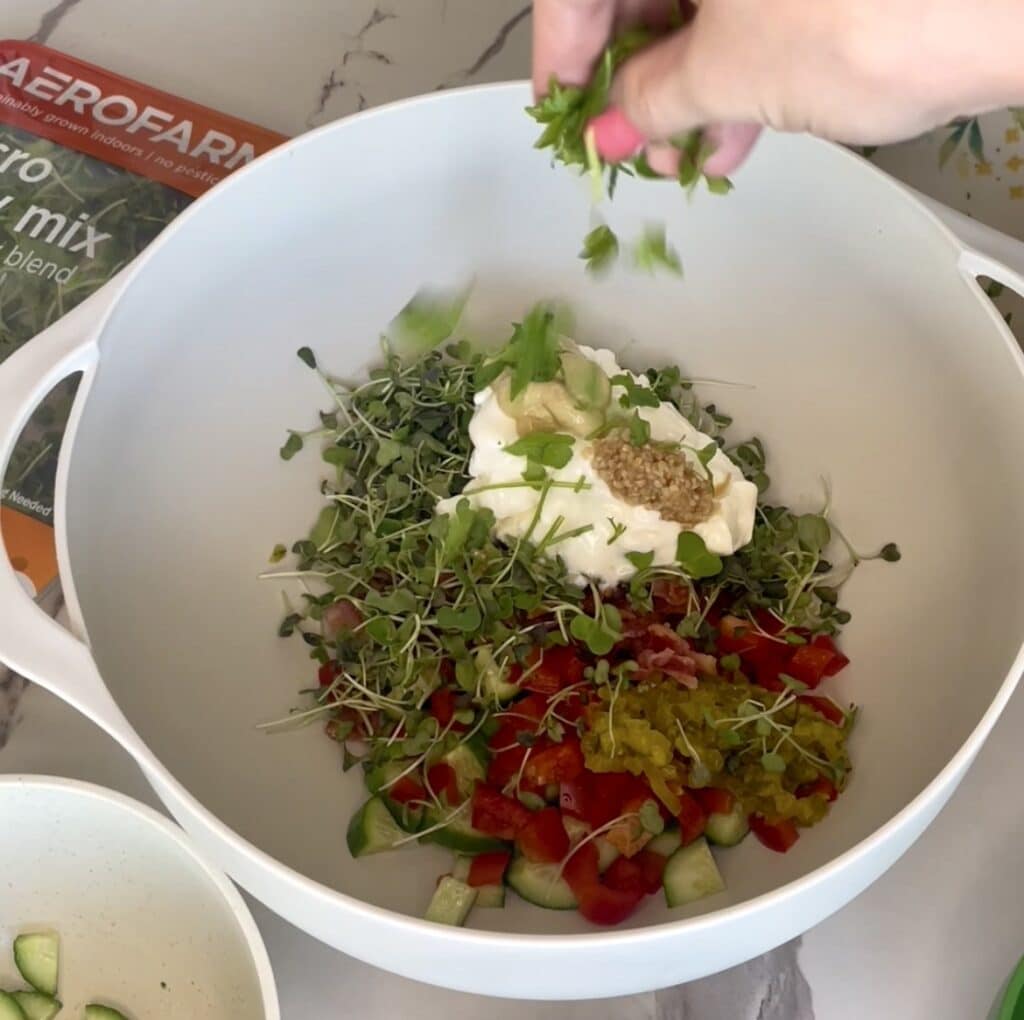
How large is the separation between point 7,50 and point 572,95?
944mm

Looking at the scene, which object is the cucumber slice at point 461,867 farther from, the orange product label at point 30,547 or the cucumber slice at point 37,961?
the orange product label at point 30,547

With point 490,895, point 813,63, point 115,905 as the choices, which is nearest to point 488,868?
point 490,895

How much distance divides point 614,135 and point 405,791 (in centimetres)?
57

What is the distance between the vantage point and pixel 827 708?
990 millimetres

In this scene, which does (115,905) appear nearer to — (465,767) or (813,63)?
(465,767)

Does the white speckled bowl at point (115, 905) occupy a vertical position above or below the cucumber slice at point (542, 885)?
below

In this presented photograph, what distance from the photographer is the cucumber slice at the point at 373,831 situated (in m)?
0.95

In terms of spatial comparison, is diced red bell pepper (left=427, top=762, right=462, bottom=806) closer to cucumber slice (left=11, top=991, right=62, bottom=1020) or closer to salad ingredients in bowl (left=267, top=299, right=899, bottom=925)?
salad ingredients in bowl (left=267, top=299, right=899, bottom=925)

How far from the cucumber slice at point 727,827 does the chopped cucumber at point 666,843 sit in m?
0.03

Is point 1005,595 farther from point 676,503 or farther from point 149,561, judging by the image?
point 149,561

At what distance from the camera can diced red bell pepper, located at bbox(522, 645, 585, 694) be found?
1009 mm

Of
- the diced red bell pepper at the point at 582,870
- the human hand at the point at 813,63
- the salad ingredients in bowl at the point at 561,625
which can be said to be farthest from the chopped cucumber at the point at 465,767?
the human hand at the point at 813,63

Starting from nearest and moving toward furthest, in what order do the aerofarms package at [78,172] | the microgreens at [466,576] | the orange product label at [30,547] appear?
the microgreens at [466,576] → the orange product label at [30,547] → the aerofarms package at [78,172]

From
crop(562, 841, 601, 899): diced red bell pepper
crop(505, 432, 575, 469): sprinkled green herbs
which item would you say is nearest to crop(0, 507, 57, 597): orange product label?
crop(505, 432, 575, 469): sprinkled green herbs
